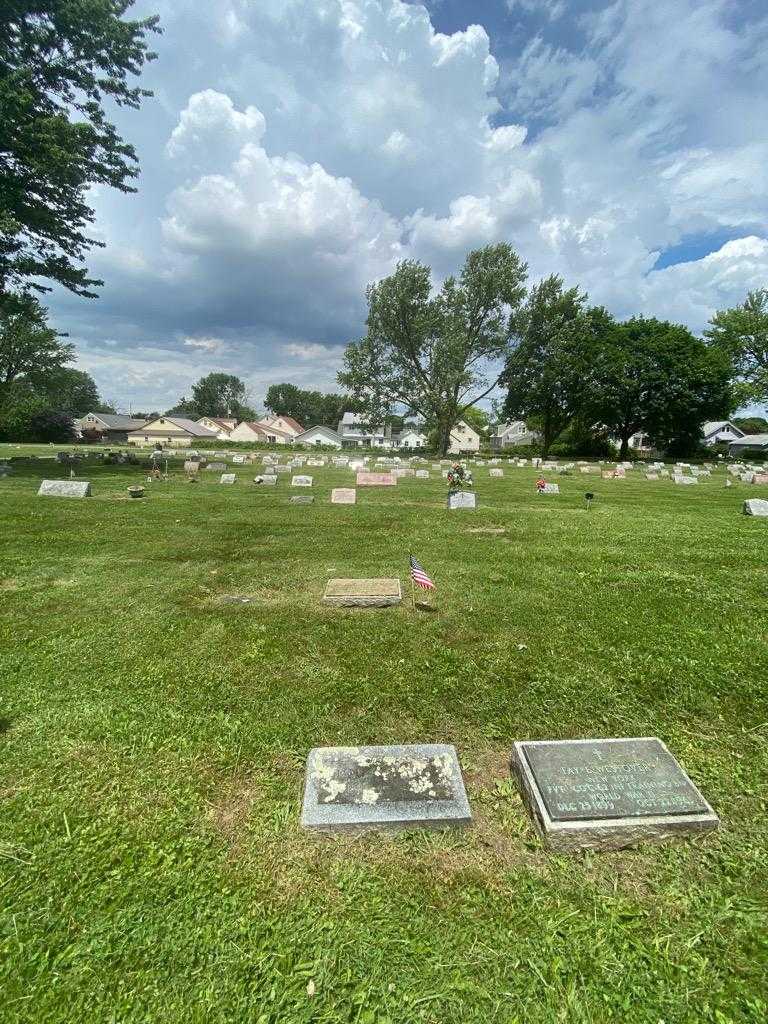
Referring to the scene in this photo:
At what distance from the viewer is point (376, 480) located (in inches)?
796

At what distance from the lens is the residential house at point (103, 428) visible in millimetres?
84438

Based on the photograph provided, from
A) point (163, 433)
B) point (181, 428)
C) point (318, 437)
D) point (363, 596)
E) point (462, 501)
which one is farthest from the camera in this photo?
point (181, 428)

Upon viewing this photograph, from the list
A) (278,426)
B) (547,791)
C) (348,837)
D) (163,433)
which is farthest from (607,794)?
(278,426)

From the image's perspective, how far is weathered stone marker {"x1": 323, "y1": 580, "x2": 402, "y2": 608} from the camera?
636 cm

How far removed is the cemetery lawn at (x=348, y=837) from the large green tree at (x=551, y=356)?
40.3m

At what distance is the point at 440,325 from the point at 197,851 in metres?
43.4

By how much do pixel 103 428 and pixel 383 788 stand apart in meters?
102

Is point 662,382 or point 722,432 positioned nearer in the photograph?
point 662,382

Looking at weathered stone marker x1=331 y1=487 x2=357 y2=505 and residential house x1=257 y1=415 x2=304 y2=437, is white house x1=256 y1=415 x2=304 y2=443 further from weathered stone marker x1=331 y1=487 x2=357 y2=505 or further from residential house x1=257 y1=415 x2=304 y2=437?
weathered stone marker x1=331 y1=487 x2=357 y2=505

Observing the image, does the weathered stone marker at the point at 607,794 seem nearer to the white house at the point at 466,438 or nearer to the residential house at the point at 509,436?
the white house at the point at 466,438

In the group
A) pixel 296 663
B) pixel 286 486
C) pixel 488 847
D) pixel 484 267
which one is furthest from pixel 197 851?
pixel 484 267

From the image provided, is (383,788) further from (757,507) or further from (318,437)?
(318,437)

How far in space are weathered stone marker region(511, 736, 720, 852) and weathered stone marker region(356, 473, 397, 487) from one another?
16.7m

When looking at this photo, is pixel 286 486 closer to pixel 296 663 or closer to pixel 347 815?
pixel 296 663
